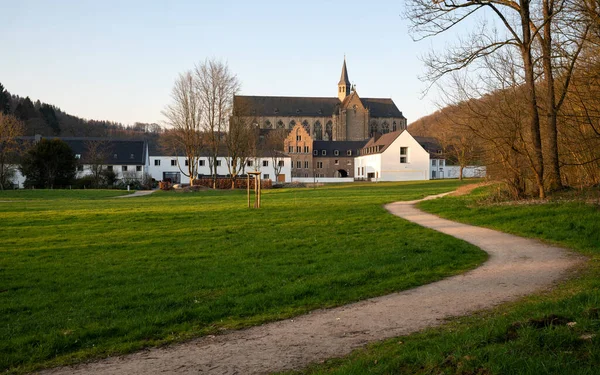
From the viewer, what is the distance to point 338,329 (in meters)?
6.50

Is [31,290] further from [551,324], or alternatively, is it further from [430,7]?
[430,7]

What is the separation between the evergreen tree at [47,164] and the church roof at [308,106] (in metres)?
68.5

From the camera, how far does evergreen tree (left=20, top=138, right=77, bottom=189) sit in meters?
56.8

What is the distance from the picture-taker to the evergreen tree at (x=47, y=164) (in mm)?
56781

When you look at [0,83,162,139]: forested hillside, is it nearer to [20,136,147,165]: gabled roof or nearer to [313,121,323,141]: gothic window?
[20,136,147,165]: gabled roof

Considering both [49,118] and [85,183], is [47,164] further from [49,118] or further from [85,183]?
[49,118]

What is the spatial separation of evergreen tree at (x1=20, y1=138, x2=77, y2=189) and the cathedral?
64.3 metres

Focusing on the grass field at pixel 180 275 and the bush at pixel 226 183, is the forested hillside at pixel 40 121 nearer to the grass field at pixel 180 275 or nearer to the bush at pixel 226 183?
the bush at pixel 226 183

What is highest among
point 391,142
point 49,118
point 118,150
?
point 49,118

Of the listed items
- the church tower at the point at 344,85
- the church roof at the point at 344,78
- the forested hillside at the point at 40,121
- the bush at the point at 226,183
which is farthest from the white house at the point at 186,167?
the church roof at the point at 344,78

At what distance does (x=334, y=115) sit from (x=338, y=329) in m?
117

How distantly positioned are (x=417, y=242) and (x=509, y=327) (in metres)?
8.19

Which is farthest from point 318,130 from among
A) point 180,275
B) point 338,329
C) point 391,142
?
point 338,329

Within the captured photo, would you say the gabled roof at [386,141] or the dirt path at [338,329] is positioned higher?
the gabled roof at [386,141]
